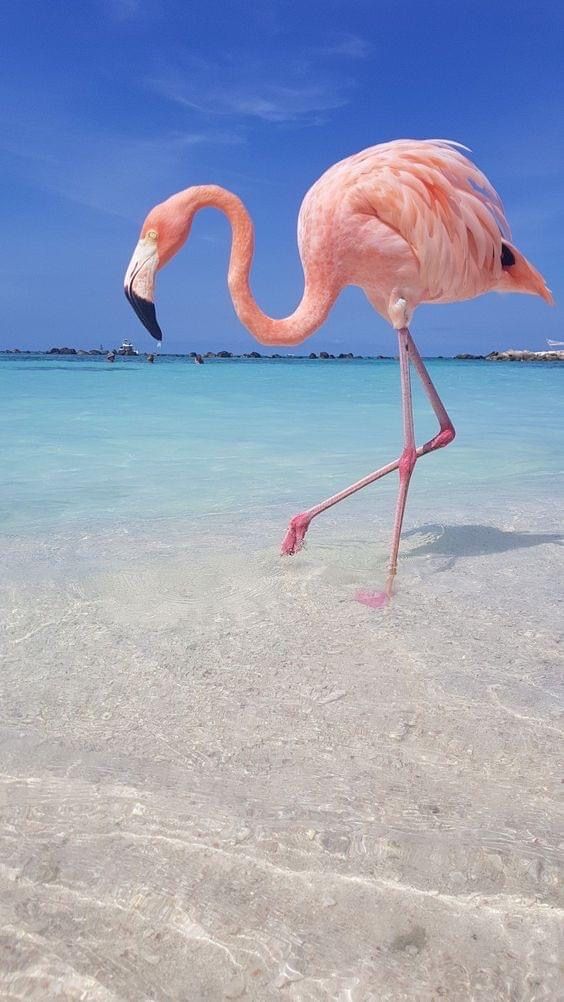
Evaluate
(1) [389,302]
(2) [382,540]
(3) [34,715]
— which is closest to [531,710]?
(3) [34,715]

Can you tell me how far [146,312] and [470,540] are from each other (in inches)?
89.5

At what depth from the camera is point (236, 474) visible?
6.75 metres

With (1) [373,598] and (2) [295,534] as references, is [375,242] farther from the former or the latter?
(1) [373,598]

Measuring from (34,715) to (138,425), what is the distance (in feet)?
31.0

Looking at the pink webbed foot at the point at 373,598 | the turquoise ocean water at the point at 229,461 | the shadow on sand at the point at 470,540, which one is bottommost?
the turquoise ocean water at the point at 229,461

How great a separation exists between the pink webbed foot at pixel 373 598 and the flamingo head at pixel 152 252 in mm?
1733

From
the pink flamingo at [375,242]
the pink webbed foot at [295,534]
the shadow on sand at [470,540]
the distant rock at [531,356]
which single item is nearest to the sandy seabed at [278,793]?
the pink webbed foot at [295,534]

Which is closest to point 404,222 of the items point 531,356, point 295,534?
point 295,534

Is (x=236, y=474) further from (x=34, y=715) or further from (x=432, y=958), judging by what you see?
(x=432, y=958)

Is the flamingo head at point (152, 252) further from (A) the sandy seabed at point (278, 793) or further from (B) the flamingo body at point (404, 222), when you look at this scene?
(A) the sandy seabed at point (278, 793)

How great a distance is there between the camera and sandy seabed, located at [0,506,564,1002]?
129cm

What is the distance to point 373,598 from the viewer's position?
3.21 metres

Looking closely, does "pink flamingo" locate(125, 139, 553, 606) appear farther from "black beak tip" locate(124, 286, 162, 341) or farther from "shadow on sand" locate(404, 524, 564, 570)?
"shadow on sand" locate(404, 524, 564, 570)

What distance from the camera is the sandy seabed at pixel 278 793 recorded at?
129 cm
